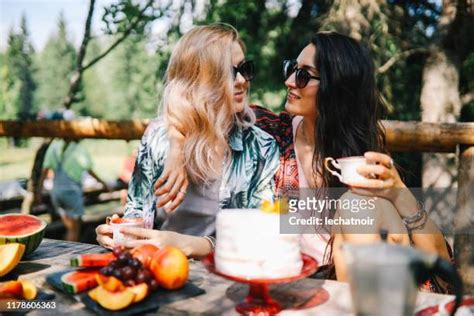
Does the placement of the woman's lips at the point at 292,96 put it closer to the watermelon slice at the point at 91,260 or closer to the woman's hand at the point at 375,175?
the woman's hand at the point at 375,175

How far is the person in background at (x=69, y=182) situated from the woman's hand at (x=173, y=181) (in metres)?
3.89

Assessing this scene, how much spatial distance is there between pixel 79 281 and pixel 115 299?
204mm

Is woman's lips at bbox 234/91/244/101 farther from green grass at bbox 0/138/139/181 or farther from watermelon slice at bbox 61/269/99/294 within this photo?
green grass at bbox 0/138/139/181

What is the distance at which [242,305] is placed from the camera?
4.75ft

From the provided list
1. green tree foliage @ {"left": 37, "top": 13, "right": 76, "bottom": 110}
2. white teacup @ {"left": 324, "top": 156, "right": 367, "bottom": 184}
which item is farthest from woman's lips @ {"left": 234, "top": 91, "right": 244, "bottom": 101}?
green tree foliage @ {"left": 37, "top": 13, "right": 76, "bottom": 110}

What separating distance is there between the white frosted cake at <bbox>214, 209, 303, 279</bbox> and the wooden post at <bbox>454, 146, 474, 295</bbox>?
195cm

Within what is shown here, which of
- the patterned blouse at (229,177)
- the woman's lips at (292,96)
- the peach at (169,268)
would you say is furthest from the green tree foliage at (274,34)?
the peach at (169,268)

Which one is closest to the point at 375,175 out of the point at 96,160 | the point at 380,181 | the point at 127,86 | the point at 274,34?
the point at 380,181

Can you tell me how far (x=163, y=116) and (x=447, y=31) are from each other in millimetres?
3531

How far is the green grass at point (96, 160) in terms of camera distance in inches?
671

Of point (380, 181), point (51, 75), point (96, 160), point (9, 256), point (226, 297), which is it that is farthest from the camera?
point (51, 75)

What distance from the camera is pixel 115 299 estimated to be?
1.41 meters

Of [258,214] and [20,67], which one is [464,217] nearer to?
[258,214]

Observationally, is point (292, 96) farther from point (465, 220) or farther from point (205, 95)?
point (465, 220)
